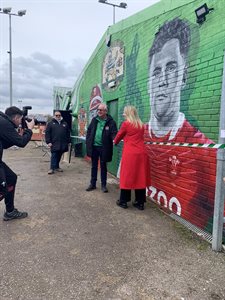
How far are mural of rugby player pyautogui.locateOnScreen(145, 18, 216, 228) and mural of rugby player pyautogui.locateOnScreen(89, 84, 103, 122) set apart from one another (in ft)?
12.4

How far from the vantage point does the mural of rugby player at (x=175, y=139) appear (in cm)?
397

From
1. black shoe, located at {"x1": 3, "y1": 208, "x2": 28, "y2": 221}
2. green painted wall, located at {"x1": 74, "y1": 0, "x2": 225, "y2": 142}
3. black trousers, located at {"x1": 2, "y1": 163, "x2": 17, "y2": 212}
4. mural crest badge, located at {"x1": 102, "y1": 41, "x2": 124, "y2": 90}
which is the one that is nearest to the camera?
green painted wall, located at {"x1": 74, "y1": 0, "x2": 225, "y2": 142}

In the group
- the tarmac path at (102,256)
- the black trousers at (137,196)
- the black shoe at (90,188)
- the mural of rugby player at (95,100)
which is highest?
the mural of rugby player at (95,100)

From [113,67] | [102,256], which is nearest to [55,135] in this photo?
[113,67]

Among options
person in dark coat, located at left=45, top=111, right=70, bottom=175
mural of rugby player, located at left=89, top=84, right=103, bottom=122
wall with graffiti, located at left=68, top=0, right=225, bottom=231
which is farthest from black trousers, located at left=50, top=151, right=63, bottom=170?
wall with graffiti, located at left=68, top=0, right=225, bottom=231

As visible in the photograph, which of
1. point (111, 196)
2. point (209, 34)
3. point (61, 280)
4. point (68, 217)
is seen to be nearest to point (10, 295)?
point (61, 280)

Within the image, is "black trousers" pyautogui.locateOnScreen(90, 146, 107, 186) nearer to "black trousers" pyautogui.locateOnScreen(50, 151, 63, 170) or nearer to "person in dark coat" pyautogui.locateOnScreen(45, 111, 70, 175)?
"person in dark coat" pyautogui.locateOnScreen(45, 111, 70, 175)

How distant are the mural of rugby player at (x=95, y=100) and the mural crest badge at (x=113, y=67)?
0.59 m

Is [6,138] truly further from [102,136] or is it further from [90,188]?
[90,188]

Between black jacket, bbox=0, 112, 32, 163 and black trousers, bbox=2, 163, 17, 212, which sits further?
black trousers, bbox=2, 163, 17, 212

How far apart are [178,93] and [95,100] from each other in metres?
5.41

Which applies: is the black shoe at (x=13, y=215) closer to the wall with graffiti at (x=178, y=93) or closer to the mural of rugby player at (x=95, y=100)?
the wall with graffiti at (x=178, y=93)

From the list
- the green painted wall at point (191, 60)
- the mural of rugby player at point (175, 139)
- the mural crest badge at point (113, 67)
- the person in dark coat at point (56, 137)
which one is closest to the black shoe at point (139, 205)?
the mural of rugby player at point (175, 139)

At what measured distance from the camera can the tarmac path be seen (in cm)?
269
